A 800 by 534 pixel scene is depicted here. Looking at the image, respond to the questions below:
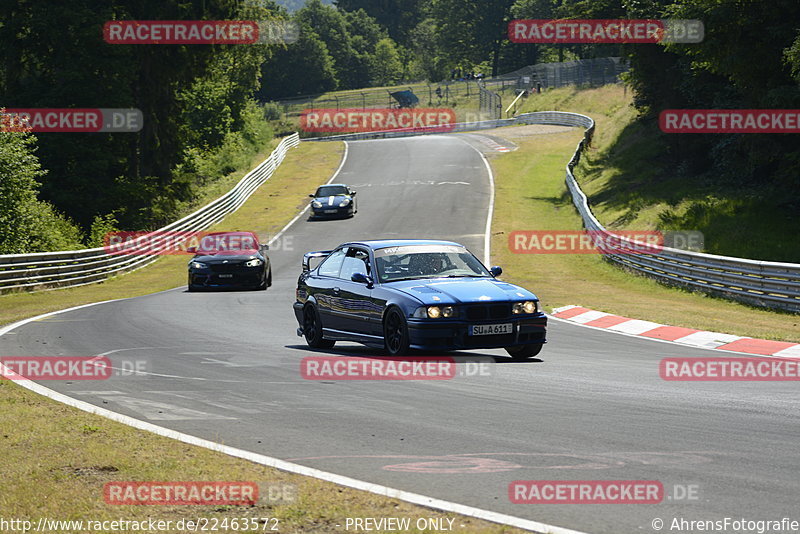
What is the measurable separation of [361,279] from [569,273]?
18.0 meters

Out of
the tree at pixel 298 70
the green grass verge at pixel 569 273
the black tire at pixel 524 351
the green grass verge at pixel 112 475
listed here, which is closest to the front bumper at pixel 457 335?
the black tire at pixel 524 351

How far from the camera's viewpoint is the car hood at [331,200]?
44781 mm

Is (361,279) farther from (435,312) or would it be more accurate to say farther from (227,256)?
(227,256)

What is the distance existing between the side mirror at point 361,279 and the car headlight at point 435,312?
149 cm

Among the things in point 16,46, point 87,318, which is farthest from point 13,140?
point 87,318

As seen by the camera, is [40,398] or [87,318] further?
[87,318]

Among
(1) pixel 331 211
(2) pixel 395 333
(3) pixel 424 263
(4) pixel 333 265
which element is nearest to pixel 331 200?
(1) pixel 331 211

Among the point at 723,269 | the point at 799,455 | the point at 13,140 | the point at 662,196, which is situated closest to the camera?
the point at 799,455

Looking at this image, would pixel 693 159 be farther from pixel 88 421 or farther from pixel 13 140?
pixel 88 421

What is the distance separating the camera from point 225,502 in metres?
6.00

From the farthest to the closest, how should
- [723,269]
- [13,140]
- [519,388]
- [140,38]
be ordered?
[140,38], [13,140], [723,269], [519,388]

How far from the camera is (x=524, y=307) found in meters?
11.8

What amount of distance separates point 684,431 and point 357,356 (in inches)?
238

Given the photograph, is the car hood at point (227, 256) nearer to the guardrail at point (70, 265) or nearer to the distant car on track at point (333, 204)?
the guardrail at point (70, 265)
